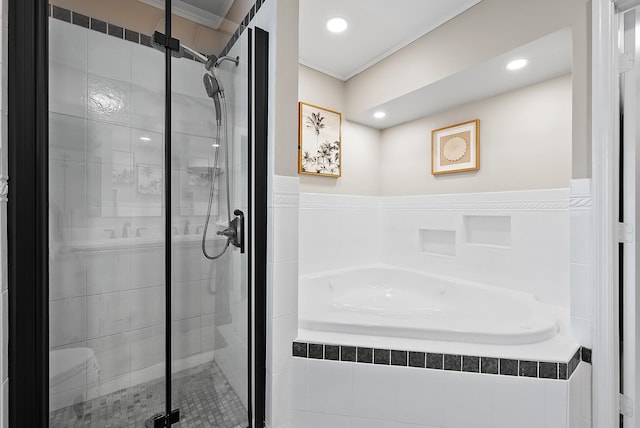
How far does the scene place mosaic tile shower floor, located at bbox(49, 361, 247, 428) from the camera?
1.12 metres

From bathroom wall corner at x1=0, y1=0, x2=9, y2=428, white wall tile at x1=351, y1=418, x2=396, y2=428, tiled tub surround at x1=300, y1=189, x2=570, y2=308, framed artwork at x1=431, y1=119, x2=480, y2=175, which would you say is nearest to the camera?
bathroom wall corner at x1=0, y1=0, x2=9, y2=428

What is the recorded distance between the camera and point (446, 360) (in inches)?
53.6

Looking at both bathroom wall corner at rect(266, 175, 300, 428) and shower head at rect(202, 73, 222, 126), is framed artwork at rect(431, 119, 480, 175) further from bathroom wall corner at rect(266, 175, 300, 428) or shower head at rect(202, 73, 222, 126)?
shower head at rect(202, 73, 222, 126)

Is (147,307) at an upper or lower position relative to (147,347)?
upper

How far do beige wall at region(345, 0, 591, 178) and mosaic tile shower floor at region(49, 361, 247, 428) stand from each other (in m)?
1.96

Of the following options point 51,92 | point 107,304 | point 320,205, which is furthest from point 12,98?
point 320,205

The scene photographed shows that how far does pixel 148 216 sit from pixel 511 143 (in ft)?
8.20

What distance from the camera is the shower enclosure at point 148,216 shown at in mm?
1063

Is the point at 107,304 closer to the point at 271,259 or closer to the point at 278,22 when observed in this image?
the point at 271,259

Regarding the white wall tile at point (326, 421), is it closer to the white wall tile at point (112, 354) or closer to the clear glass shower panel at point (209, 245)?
the clear glass shower panel at point (209, 245)

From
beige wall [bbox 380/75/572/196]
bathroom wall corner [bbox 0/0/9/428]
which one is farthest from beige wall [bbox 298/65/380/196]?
bathroom wall corner [bbox 0/0/9/428]

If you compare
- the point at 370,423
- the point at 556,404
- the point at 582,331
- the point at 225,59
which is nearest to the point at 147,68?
the point at 225,59

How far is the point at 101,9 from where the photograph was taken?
1.10 m

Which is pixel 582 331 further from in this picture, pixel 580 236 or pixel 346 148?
pixel 346 148
